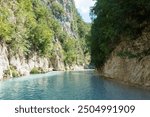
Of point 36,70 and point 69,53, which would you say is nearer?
point 36,70

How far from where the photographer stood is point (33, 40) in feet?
289

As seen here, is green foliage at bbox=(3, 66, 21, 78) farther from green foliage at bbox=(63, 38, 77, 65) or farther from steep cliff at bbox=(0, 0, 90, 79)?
green foliage at bbox=(63, 38, 77, 65)

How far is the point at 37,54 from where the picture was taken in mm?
89875

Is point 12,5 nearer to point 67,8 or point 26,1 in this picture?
point 26,1

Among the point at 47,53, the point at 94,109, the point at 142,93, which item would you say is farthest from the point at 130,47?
the point at 47,53

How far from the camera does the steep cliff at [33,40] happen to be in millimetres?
63250

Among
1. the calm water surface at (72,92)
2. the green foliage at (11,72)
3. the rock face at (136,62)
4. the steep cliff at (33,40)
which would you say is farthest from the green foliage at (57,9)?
the calm water surface at (72,92)

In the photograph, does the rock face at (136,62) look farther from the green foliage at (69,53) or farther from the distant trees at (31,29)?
the green foliage at (69,53)

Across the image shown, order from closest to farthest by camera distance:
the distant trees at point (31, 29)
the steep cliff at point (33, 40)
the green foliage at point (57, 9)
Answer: the steep cliff at point (33, 40)
the distant trees at point (31, 29)
the green foliage at point (57, 9)

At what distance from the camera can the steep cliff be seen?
63250 millimetres

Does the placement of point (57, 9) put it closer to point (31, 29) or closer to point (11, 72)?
point (31, 29)

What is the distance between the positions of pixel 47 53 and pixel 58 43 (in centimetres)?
2209

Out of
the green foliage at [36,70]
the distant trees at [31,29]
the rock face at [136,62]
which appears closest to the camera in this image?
the rock face at [136,62]

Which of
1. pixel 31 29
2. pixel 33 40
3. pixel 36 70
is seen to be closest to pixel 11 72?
pixel 36 70
